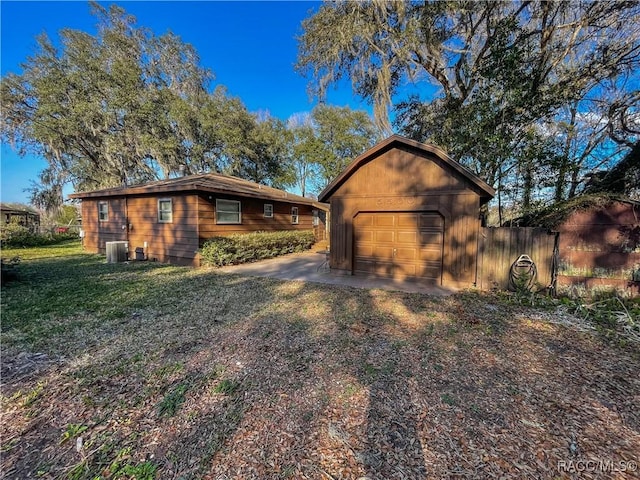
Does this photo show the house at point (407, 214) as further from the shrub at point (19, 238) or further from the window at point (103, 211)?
the shrub at point (19, 238)

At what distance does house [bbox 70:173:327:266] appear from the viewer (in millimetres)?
9930

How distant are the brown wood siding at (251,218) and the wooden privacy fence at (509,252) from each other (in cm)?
871

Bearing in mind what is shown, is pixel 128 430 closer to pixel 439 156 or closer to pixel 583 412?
pixel 583 412

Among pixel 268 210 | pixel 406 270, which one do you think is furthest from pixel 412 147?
pixel 268 210

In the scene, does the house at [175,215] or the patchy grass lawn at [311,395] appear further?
the house at [175,215]

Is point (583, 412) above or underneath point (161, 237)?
underneath

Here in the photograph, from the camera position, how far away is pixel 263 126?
898 inches

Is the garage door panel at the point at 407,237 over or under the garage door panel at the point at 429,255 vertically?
over

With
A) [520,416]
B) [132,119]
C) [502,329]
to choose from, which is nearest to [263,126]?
[132,119]

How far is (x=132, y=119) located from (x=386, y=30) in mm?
16664

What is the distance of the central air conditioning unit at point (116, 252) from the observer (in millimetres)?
10516

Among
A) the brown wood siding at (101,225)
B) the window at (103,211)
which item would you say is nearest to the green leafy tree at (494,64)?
the brown wood siding at (101,225)

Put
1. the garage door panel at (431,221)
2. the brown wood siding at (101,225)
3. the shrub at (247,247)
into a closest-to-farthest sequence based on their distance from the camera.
Result: the garage door panel at (431,221) → the shrub at (247,247) → the brown wood siding at (101,225)

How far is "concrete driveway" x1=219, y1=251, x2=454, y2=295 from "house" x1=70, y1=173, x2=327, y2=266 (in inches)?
75.0
